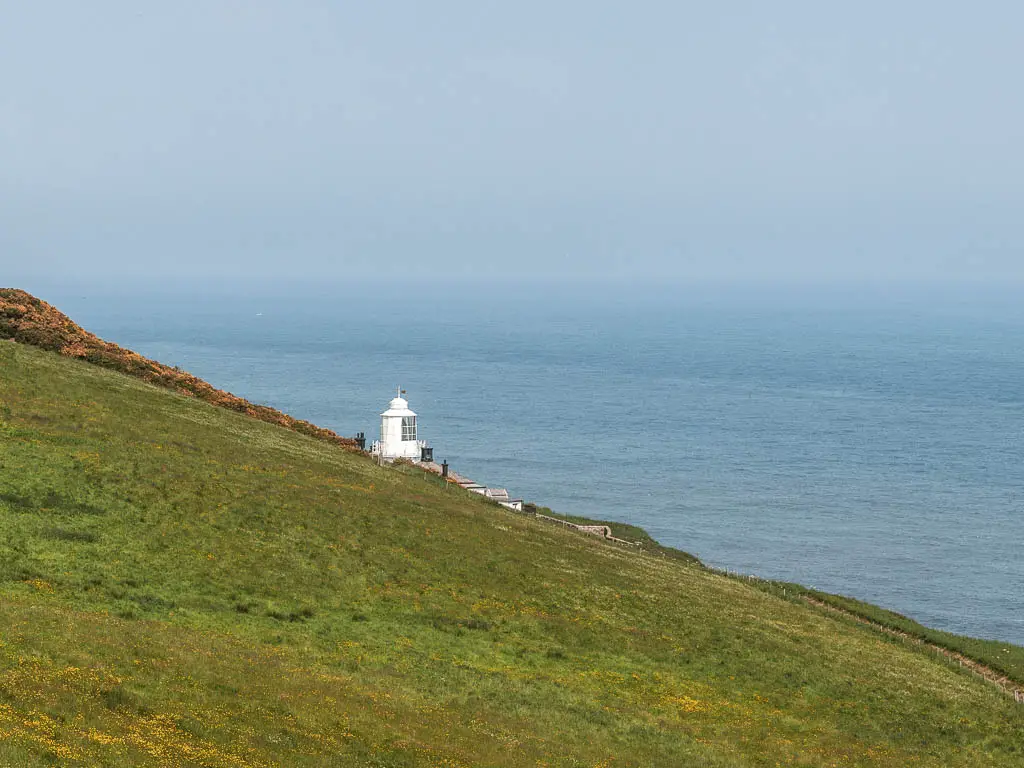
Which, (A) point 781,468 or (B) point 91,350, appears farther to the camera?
(A) point 781,468

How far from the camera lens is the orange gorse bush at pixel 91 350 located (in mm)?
64062

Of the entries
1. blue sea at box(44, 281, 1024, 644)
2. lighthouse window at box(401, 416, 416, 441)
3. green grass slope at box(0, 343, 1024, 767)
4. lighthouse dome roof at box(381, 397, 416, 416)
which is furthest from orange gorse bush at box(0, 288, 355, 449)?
blue sea at box(44, 281, 1024, 644)

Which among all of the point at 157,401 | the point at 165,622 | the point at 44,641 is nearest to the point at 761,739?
the point at 165,622

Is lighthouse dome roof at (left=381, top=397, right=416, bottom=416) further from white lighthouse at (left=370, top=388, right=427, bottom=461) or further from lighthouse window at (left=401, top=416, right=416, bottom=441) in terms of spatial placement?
lighthouse window at (left=401, top=416, right=416, bottom=441)

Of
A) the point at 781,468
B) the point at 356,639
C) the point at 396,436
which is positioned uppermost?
the point at 396,436

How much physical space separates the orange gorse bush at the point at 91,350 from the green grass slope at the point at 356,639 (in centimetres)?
933

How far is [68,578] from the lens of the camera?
32969 mm

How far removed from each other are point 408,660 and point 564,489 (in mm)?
83262

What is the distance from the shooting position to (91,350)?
217 feet

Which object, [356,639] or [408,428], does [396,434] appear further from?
[356,639]

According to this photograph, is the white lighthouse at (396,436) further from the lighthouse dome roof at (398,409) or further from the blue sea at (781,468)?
the blue sea at (781,468)

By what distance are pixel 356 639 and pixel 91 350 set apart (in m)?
38.3

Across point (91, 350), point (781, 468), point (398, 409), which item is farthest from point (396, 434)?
point (781, 468)

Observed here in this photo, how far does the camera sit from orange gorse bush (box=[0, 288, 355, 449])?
6406cm
